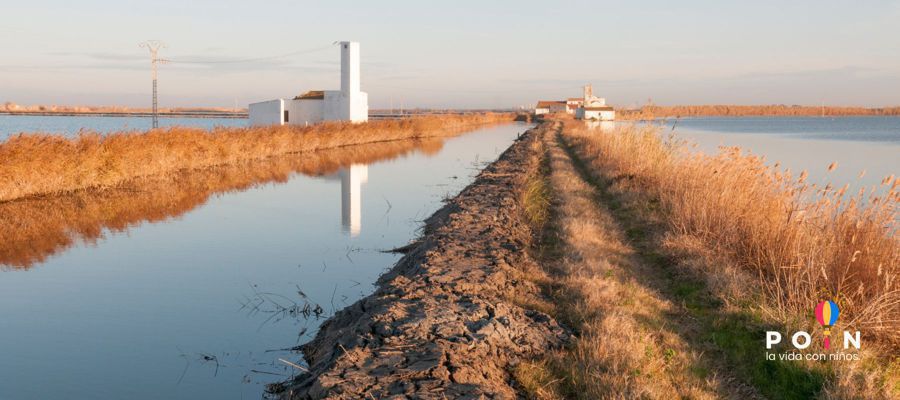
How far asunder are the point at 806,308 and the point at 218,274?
7.18m

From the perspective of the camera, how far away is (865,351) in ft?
18.2

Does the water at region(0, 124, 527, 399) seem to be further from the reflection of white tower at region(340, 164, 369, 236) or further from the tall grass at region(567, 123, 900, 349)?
the tall grass at region(567, 123, 900, 349)

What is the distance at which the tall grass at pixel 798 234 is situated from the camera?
6270 mm

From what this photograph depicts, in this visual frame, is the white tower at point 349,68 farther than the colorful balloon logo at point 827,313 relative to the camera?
Yes

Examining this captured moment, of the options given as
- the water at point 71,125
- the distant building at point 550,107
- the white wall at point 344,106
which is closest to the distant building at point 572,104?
the distant building at point 550,107

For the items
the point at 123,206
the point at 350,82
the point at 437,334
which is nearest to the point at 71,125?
the point at 350,82

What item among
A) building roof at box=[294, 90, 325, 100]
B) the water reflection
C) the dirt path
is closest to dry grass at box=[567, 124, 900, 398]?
the dirt path

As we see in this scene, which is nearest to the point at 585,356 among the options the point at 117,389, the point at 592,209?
the point at 117,389

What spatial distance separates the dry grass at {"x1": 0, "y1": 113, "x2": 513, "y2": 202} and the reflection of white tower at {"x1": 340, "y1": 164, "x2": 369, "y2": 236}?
5.06m

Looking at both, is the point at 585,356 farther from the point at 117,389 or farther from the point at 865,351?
the point at 117,389

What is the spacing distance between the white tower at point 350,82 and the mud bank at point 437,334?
40.4 meters

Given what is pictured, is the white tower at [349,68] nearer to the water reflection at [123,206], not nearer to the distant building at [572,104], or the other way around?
the water reflection at [123,206]

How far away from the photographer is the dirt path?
4938mm

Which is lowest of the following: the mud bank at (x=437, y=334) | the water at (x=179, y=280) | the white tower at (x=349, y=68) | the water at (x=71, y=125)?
the water at (x=179, y=280)
